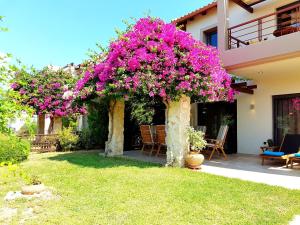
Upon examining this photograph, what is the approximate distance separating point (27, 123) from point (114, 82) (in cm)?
636

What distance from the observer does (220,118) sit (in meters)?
14.0

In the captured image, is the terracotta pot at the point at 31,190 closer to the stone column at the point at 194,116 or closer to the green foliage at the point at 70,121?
the stone column at the point at 194,116

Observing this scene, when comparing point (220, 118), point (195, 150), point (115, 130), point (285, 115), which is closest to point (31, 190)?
point (195, 150)

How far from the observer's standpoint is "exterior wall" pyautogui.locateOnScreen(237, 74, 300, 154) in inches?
443

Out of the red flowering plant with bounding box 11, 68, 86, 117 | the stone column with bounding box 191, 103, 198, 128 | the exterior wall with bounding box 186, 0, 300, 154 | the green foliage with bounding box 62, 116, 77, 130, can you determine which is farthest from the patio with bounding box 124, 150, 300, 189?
the green foliage with bounding box 62, 116, 77, 130

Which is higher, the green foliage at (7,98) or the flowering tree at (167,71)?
the flowering tree at (167,71)

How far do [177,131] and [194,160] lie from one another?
3.52 ft

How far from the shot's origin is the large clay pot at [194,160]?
8.23 metres

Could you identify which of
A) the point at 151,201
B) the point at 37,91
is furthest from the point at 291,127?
the point at 37,91

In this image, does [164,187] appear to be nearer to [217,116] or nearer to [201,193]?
[201,193]

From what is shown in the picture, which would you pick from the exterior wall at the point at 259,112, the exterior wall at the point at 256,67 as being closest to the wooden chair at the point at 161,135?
the exterior wall at the point at 256,67

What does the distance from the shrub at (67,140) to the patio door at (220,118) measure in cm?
688

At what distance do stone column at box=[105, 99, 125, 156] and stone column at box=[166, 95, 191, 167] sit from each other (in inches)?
144

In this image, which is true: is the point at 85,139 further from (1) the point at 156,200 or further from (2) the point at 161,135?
(1) the point at 156,200
